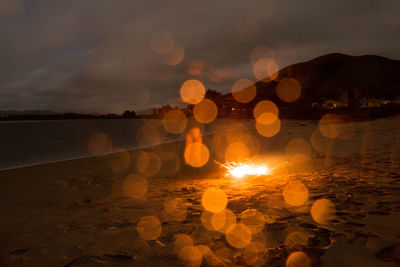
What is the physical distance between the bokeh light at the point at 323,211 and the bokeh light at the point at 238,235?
1106 millimetres

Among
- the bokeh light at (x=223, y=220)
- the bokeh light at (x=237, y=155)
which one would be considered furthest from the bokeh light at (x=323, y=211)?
the bokeh light at (x=237, y=155)

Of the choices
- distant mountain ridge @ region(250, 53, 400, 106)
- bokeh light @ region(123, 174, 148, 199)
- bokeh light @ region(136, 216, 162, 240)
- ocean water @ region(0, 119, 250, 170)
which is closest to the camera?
bokeh light @ region(136, 216, 162, 240)

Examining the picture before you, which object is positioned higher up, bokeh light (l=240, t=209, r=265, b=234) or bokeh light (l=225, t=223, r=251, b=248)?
bokeh light (l=240, t=209, r=265, b=234)

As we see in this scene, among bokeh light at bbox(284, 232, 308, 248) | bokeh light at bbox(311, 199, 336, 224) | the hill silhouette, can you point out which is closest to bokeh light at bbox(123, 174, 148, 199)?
bokeh light at bbox(284, 232, 308, 248)

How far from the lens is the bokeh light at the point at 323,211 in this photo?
10.9 feet

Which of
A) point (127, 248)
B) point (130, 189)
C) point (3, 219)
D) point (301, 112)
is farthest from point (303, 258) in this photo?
point (301, 112)

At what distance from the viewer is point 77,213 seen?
4398mm

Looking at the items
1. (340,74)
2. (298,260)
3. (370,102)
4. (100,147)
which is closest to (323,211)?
(298,260)

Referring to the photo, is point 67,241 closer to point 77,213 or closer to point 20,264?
point 20,264

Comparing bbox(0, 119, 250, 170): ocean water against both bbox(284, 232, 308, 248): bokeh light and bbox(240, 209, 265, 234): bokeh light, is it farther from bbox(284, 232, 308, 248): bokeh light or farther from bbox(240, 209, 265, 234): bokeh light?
bbox(284, 232, 308, 248): bokeh light

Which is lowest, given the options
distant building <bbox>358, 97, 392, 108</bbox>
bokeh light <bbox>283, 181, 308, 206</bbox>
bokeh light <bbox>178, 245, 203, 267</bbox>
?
bokeh light <bbox>178, 245, 203, 267</bbox>

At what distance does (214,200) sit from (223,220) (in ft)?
3.31

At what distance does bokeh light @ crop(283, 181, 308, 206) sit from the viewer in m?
4.19

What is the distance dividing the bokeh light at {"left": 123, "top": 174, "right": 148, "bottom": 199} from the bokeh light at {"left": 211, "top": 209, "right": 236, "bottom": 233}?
7.77 feet
